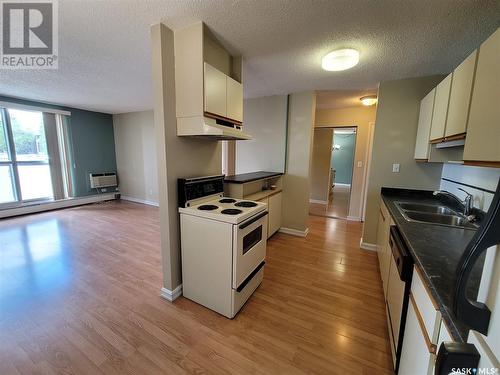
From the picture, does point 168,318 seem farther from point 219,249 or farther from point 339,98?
point 339,98

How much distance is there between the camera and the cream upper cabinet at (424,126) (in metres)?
2.16

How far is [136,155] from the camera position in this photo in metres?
5.61

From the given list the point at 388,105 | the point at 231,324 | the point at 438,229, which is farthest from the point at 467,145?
the point at 231,324

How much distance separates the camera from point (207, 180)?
2.18m

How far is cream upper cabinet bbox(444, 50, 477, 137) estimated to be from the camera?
136 cm

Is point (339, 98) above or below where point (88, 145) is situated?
above

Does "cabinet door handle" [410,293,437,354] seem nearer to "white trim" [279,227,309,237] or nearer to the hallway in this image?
"white trim" [279,227,309,237]

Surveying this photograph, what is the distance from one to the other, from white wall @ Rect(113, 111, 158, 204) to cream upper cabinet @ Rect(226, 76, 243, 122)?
3.78 metres

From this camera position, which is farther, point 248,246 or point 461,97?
point 248,246

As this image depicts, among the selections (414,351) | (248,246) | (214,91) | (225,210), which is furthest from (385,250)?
(214,91)

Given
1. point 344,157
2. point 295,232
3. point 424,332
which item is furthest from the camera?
point 344,157

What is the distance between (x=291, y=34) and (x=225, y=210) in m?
1.63

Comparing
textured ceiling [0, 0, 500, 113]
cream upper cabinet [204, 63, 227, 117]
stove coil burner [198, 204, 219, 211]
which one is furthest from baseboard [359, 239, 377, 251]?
cream upper cabinet [204, 63, 227, 117]

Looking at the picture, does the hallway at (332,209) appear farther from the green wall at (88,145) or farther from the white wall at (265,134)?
the green wall at (88,145)
